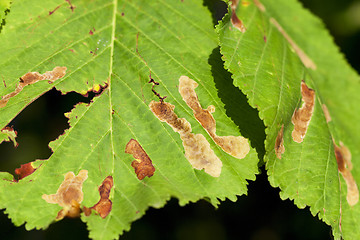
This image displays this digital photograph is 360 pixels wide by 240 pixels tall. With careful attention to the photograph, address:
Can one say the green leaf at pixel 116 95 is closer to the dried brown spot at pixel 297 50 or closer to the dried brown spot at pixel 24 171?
the dried brown spot at pixel 24 171

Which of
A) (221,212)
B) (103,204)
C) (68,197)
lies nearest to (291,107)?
(103,204)

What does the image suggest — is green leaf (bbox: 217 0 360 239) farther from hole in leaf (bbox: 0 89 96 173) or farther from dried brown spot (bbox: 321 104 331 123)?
hole in leaf (bbox: 0 89 96 173)

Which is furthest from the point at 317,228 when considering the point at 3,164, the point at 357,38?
the point at 3,164

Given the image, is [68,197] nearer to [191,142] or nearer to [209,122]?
[191,142]

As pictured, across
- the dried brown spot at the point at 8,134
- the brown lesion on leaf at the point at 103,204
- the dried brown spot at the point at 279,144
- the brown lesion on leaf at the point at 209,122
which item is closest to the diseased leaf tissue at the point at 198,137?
the brown lesion on leaf at the point at 209,122

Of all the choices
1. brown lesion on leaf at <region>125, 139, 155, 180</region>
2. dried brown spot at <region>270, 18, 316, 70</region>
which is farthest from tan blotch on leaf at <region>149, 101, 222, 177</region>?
dried brown spot at <region>270, 18, 316, 70</region>
